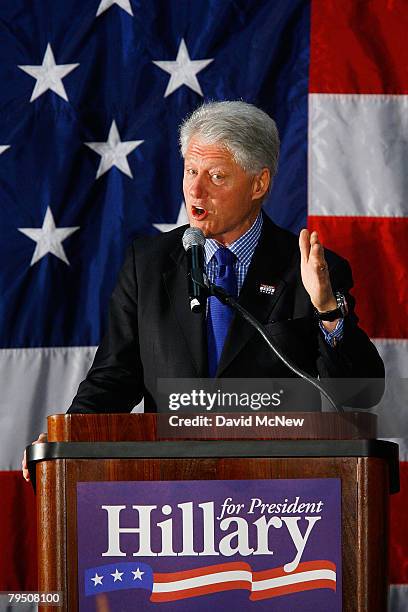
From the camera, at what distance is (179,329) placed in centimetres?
238

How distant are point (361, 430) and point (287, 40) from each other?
2.14 metres

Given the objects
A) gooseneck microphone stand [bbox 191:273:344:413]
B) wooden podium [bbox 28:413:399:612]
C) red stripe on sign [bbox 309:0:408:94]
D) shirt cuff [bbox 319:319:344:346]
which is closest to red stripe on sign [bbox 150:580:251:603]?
wooden podium [bbox 28:413:399:612]

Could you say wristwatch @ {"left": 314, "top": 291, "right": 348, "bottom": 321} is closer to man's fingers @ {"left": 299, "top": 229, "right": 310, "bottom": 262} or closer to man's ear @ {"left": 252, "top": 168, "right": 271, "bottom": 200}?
man's fingers @ {"left": 299, "top": 229, "right": 310, "bottom": 262}

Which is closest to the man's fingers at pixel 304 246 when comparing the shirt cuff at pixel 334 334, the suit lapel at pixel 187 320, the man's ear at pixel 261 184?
the shirt cuff at pixel 334 334

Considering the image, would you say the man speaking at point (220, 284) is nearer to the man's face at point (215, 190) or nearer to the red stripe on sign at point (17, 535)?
the man's face at point (215, 190)

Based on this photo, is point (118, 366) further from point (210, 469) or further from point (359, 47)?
point (359, 47)

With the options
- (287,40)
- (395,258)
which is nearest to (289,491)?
(395,258)

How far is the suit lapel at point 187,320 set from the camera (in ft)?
7.65

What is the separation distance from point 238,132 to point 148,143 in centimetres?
102

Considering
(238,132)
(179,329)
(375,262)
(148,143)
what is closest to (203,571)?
(179,329)

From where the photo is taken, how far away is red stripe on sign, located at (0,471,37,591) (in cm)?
327

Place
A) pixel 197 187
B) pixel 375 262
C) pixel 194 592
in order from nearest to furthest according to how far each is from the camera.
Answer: pixel 194 592
pixel 197 187
pixel 375 262

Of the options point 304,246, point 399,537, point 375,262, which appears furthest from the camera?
point 375,262

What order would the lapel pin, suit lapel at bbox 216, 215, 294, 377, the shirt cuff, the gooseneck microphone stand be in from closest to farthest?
the gooseneck microphone stand < the shirt cuff < suit lapel at bbox 216, 215, 294, 377 < the lapel pin
